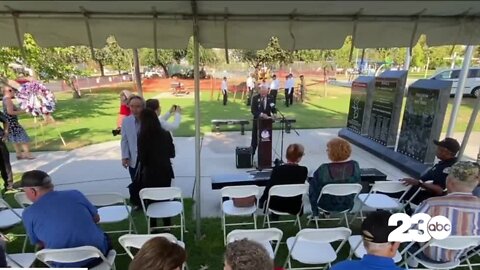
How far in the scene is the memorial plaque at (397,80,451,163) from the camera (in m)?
6.38

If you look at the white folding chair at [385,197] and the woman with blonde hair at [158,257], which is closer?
the woman with blonde hair at [158,257]

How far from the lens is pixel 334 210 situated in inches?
162

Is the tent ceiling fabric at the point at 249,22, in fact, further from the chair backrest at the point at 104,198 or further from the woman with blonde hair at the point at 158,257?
the woman with blonde hair at the point at 158,257

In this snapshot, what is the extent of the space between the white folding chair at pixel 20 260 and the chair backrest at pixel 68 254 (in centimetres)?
59

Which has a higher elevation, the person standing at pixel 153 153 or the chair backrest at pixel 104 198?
the person standing at pixel 153 153

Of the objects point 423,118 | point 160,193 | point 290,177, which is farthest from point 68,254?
point 423,118

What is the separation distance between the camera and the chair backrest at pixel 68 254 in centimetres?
254

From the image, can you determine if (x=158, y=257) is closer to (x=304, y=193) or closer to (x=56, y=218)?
(x=56, y=218)

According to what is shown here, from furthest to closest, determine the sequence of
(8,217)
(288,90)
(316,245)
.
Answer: (288,90)
(8,217)
(316,245)

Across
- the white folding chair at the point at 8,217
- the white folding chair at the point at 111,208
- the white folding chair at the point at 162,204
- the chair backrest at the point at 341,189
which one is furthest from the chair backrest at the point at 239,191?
the white folding chair at the point at 8,217

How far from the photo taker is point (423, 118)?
6812 millimetres

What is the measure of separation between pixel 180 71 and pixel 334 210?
132ft

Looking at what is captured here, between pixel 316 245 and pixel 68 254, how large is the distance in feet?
7.00

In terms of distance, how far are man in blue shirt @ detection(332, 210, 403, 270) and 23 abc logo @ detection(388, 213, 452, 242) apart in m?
0.03
